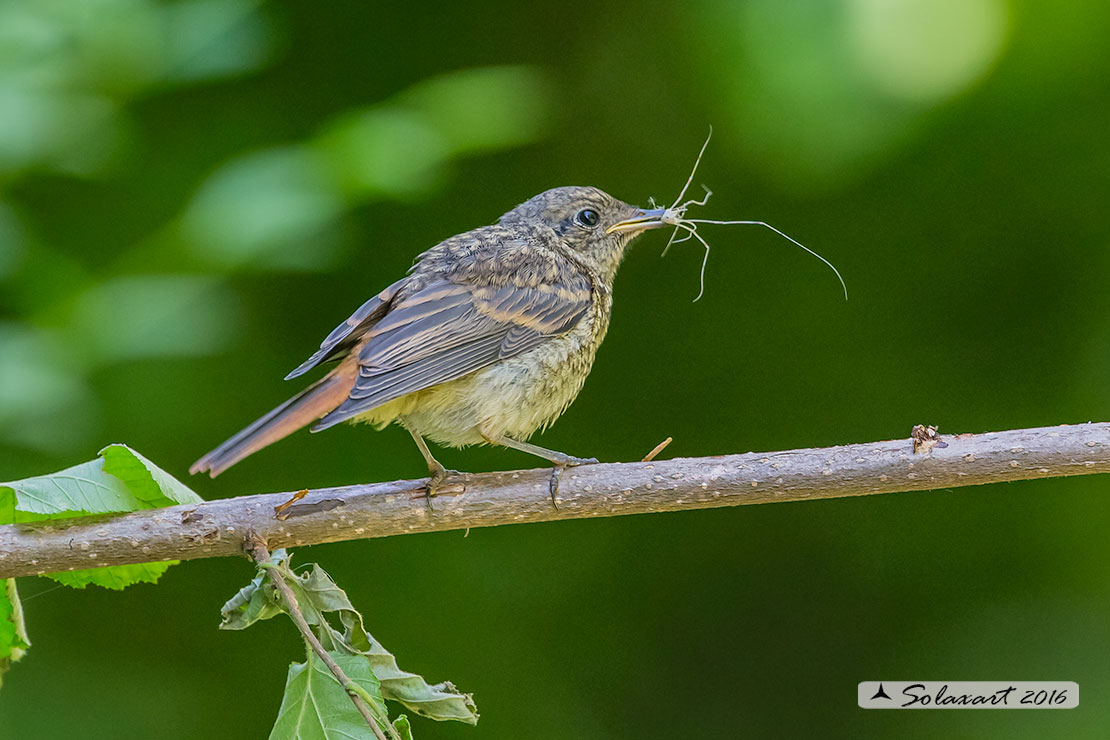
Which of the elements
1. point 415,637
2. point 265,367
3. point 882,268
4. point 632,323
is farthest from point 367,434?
point 882,268

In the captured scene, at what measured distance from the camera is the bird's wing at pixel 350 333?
254 centimetres

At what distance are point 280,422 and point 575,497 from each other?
1.94 ft

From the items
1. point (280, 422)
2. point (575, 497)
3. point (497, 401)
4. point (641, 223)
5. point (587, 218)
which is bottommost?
point (575, 497)

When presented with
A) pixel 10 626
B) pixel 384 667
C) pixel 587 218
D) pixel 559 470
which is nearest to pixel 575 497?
pixel 559 470

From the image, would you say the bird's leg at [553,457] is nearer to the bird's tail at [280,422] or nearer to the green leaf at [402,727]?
the bird's tail at [280,422]

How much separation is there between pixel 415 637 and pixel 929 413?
6.62 feet

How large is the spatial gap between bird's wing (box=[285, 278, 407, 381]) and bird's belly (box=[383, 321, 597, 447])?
18cm

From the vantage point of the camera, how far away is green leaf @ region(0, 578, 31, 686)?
6.55 ft

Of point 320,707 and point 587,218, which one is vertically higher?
point 587,218

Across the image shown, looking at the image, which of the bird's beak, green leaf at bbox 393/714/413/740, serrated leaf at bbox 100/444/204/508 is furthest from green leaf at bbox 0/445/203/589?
the bird's beak

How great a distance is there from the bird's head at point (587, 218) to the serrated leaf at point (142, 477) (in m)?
1.62

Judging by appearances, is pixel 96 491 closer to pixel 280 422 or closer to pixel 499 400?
pixel 280 422

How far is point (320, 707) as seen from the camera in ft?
5.77

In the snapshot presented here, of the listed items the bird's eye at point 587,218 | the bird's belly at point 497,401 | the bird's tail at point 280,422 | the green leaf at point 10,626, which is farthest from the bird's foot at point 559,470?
the bird's eye at point 587,218
